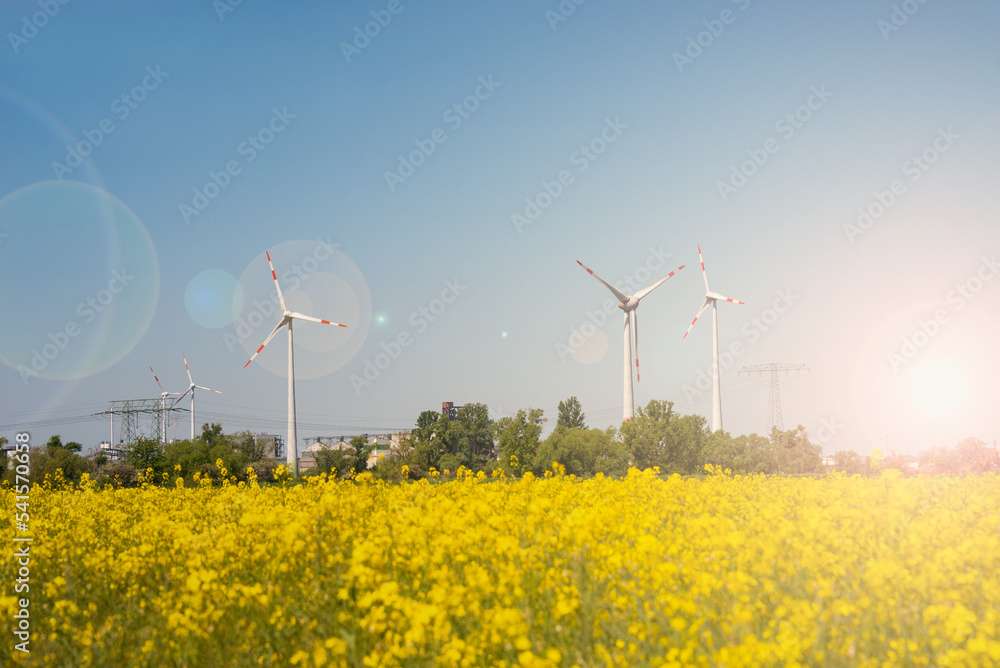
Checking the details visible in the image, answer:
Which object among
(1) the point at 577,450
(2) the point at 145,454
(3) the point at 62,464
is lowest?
(1) the point at 577,450

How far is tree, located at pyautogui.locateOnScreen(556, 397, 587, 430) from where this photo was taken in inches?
5290

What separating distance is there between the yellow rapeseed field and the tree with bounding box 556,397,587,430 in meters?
121

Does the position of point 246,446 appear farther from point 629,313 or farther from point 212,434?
point 629,313

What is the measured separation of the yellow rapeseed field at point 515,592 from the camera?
6.99 meters

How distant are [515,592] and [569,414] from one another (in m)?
129

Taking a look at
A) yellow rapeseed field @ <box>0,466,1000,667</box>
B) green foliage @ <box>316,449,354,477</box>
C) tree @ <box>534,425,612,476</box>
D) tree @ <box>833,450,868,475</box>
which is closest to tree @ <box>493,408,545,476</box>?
tree @ <box>534,425,612,476</box>

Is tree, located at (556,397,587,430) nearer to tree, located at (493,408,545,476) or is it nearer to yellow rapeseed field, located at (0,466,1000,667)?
tree, located at (493,408,545,476)

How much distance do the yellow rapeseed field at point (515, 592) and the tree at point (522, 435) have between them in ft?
288

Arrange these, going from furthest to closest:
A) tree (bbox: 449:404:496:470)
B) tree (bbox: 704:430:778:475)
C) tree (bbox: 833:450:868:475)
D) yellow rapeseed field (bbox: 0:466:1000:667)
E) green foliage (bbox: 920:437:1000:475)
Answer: tree (bbox: 449:404:496:470) < tree (bbox: 704:430:778:475) < tree (bbox: 833:450:868:475) < green foliage (bbox: 920:437:1000:475) < yellow rapeseed field (bbox: 0:466:1000:667)

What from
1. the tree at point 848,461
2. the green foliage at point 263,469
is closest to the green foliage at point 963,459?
the tree at point 848,461

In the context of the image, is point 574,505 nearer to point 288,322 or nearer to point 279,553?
point 279,553

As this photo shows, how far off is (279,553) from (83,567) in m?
5.39

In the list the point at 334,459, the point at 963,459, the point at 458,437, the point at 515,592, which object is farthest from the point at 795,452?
the point at 515,592

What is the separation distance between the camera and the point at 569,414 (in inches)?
5325
